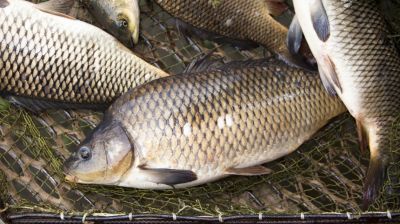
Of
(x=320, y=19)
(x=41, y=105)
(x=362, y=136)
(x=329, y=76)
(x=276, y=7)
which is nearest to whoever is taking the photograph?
(x=320, y=19)

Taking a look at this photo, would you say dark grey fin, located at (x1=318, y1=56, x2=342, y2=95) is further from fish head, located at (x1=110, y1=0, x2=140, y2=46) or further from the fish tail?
fish head, located at (x1=110, y1=0, x2=140, y2=46)

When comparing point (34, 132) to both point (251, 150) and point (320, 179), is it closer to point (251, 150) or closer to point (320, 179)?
point (251, 150)

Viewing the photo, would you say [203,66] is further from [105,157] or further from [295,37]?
[105,157]

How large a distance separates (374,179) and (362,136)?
0.21 meters

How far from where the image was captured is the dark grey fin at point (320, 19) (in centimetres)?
243

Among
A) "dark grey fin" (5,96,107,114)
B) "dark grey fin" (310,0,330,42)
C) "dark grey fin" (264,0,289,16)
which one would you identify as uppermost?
"dark grey fin" (310,0,330,42)

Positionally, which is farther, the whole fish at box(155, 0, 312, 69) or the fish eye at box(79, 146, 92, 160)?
the whole fish at box(155, 0, 312, 69)

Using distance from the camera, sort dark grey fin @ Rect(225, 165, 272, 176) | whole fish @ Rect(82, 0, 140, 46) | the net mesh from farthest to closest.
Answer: whole fish @ Rect(82, 0, 140, 46), the net mesh, dark grey fin @ Rect(225, 165, 272, 176)

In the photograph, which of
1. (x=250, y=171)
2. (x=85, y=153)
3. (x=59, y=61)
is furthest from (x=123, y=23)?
(x=250, y=171)

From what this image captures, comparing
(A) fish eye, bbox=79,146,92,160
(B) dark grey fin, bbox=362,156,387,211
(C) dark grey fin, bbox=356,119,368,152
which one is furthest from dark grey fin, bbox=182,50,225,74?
(B) dark grey fin, bbox=362,156,387,211

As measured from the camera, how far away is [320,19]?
2.44 metres

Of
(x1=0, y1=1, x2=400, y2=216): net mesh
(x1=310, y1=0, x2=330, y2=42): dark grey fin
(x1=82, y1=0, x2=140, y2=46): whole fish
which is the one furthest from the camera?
(x1=82, y1=0, x2=140, y2=46): whole fish

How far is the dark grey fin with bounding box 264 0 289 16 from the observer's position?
9.52 ft

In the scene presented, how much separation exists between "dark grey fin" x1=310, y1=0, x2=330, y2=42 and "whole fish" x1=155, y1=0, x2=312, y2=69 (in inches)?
14.3
